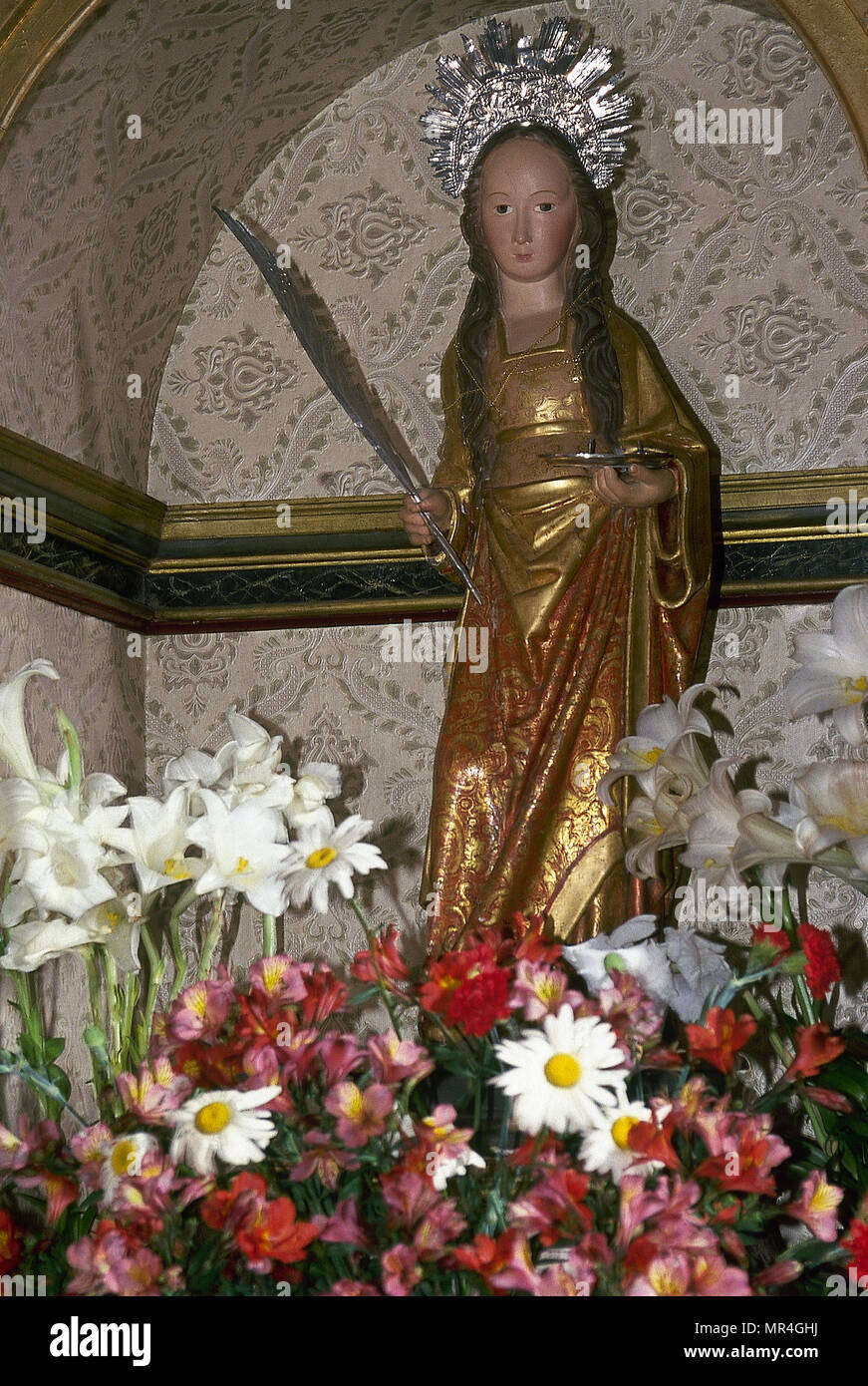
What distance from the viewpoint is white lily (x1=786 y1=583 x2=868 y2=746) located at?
188 cm

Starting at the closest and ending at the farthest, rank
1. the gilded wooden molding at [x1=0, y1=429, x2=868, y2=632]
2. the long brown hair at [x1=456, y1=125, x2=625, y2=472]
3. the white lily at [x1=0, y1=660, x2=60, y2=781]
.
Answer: the white lily at [x1=0, y1=660, x2=60, y2=781], the long brown hair at [x1=456, y1=125, x2=625, y2=472], the gilded wooden molding at [x1=0, y1=429, x2=868, y2=632]

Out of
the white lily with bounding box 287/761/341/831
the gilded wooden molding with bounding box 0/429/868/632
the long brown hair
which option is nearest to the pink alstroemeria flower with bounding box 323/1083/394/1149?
the white lily with bounding box 287/761/341/831

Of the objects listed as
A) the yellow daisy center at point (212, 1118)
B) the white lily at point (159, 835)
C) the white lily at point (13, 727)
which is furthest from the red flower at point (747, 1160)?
the white lily at point (13, 727)

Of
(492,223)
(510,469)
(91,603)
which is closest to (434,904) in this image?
(510,469)

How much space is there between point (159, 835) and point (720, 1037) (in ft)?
2.23

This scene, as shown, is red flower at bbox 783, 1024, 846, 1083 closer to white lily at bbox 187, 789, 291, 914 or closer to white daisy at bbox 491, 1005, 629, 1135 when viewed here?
white daisy at bbox 491, 1005, 629, 1135

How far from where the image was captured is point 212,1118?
1617 mm

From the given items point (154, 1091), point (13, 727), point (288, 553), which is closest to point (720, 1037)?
point (154, 1091)

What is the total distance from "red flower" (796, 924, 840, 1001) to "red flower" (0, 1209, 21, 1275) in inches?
36.1

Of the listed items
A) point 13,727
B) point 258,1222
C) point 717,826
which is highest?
point 13,727

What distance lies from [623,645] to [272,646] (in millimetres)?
1079

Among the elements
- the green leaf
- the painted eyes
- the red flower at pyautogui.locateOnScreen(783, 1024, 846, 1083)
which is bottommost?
the green leaf

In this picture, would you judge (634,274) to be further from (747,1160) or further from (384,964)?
(747,1160)

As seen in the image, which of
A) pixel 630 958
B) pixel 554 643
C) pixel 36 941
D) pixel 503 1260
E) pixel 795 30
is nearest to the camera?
pixel 503 1260
